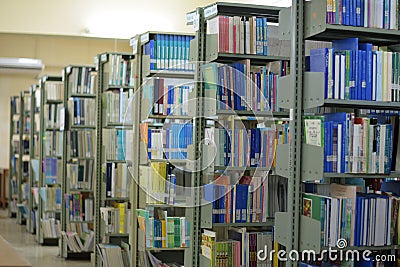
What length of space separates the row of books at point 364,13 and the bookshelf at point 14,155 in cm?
990

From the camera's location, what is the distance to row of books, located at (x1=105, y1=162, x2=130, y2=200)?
7.46m

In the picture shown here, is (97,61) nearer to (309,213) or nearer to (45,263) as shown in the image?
(45,263)

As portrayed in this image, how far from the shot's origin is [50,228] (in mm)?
9750

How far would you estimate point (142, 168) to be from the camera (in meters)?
6.47

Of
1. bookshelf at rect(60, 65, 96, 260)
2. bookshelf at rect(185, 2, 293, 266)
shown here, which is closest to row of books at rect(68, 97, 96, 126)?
bookshelf at rect(60, 65, 96, 260)

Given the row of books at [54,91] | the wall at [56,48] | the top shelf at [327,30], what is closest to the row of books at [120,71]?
the row of books at [54,91]

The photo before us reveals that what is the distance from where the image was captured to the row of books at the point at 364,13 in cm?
407

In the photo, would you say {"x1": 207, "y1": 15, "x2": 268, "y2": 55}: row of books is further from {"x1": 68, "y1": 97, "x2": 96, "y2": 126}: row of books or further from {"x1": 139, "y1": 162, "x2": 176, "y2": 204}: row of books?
{"x1": 68, "y1": 97, "x2": 96, "y2": 126}: row of books

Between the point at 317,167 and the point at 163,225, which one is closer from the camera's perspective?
the point at 317,167

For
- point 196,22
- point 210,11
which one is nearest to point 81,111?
point 196,22

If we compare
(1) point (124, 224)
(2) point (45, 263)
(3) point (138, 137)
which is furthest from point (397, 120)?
(2) point (45, 263)

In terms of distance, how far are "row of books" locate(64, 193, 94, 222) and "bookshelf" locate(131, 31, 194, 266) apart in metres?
2.29

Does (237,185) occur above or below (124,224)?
above

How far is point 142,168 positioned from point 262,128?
146cm
